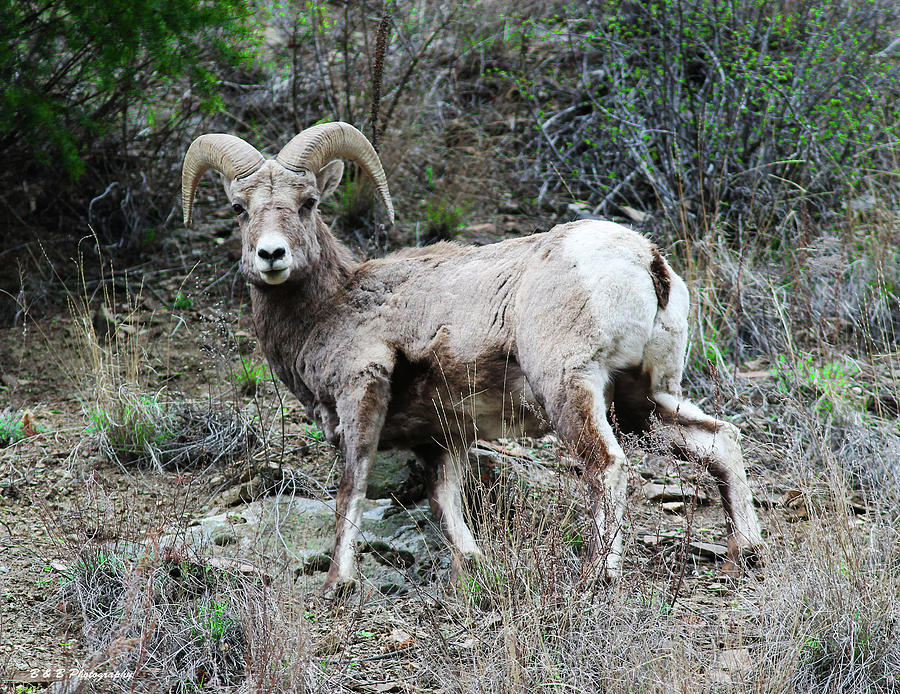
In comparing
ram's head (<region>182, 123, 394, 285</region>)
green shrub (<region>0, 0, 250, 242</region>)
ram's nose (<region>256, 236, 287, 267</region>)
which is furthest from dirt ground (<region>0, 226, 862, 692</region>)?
ram's nose (<region>256, 236, 287, 267</region>)

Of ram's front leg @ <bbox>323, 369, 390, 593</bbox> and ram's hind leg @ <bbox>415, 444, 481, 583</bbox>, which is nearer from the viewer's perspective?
ram's front leg @ <bbox>323, 369, 390, 593</bbox>

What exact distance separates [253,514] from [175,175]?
14.9 feet

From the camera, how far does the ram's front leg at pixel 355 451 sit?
494 cm

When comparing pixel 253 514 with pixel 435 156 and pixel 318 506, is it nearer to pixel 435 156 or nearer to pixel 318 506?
pixel 318 506

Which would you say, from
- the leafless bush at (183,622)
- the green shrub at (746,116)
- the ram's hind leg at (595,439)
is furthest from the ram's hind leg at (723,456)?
the green shrub at (746,116)

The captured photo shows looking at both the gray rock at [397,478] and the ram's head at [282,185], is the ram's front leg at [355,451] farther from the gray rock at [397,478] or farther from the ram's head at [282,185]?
the ram's head at [282,185]

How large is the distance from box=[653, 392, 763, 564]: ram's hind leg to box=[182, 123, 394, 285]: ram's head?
7.43ft

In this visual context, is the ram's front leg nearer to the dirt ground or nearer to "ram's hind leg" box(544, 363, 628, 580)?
the dirt ground

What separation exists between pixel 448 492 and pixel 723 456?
5.54 feet

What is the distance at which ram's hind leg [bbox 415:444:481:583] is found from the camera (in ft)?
17.4

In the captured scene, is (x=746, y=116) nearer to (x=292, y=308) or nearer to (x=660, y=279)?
(x=660, y=279)

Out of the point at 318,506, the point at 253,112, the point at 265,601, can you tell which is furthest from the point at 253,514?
the point at 253,112

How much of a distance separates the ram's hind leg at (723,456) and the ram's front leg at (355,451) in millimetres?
1570

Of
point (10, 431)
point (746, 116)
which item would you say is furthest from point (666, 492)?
point (10, 431)
